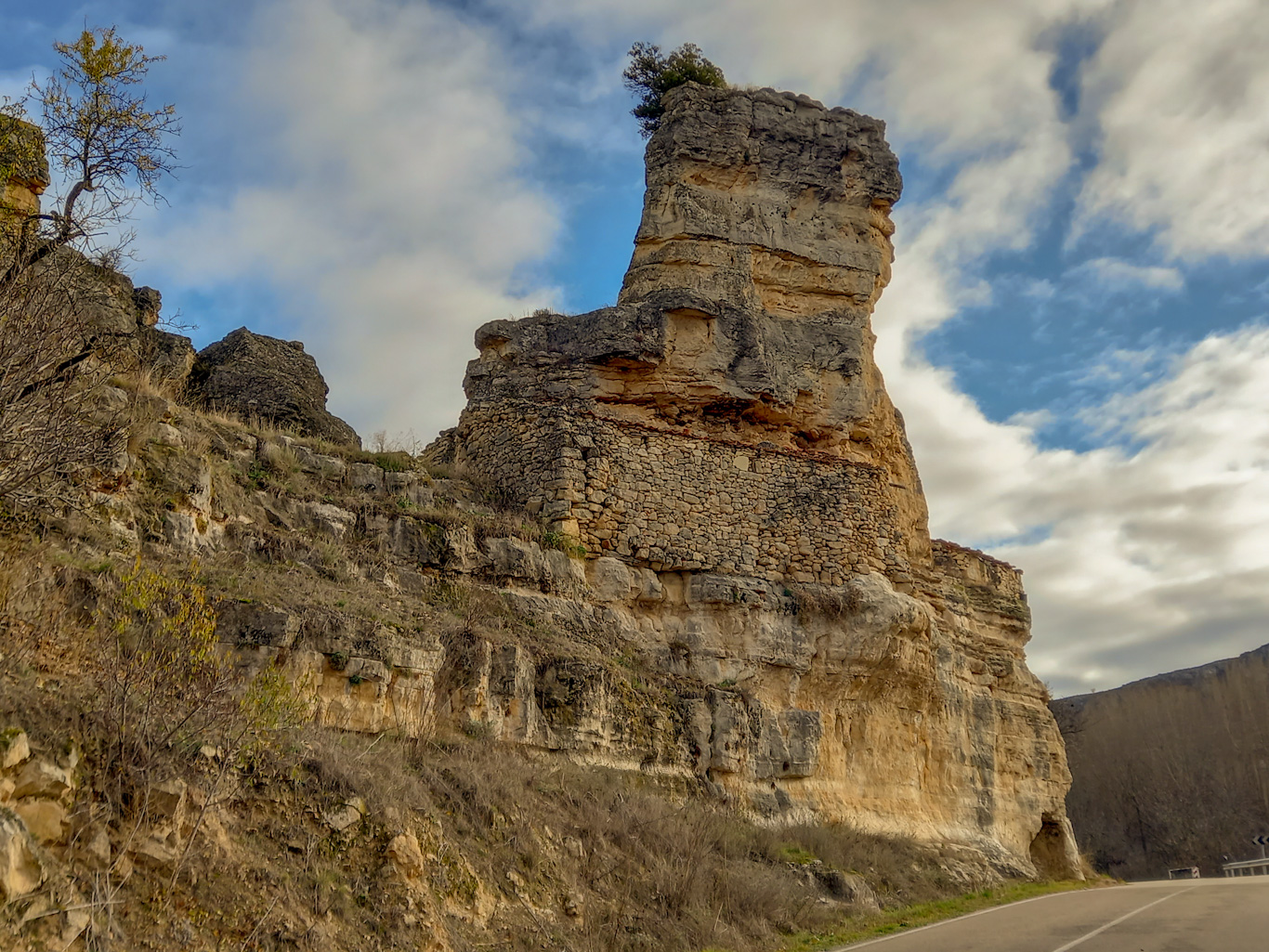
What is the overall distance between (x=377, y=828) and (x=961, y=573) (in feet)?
51.6

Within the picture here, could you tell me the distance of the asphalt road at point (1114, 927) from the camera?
8.60m

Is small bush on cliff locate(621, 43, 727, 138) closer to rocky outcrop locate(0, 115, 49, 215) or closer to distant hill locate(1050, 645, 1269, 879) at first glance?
rocky outcrop locate(0, 115, 49, 215)

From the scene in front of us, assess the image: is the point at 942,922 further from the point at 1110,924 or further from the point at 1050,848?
the point at 1050,848

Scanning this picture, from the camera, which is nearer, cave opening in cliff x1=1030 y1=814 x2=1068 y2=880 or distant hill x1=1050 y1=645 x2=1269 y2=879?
cave opening in cliff x1=1030 y1=814 x2=1068 y2=880

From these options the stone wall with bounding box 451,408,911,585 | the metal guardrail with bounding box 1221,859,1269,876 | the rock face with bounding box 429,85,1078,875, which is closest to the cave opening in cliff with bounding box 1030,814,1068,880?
the rock face with bounding box 429,85,1078,875

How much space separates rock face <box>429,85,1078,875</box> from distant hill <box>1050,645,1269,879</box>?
21603 millimetres

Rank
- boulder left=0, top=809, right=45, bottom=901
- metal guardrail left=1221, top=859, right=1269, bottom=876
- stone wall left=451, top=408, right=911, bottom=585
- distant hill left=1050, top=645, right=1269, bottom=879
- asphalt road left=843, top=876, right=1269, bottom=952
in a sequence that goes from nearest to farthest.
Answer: boulder left=0, top=809, right=45, bottom=901
asphalt road left=843, top=876, right=1269, bottom=952
stone wall left=451, top=408, right=911, bottom=585
metal guardrail left=1221, top=859, right=1269, bottom=876
distant hill left=1050, top=645, right=1269, bottom=879

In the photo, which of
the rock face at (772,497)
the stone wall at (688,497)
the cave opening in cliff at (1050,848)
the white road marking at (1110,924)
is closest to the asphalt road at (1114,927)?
the white road marking at (1110,924)

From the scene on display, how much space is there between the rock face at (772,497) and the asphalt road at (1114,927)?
3.14 m

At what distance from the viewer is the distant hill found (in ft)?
131

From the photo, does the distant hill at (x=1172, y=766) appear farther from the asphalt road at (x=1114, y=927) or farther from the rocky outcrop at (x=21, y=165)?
the rocky outcrop at (x=21, y=165)

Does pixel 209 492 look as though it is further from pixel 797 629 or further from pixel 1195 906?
pixel 1195 906

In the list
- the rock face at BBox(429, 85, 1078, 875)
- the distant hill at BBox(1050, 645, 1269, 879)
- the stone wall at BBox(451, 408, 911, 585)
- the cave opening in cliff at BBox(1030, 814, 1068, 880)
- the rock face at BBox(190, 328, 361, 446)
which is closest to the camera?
the rock face at BBox(429, 85, 1078, 875)

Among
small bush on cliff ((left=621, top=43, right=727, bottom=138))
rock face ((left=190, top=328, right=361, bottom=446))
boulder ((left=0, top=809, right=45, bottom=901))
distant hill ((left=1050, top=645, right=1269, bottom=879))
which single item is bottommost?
boulder ((left=0, top=809, right=45, bottom=901))
